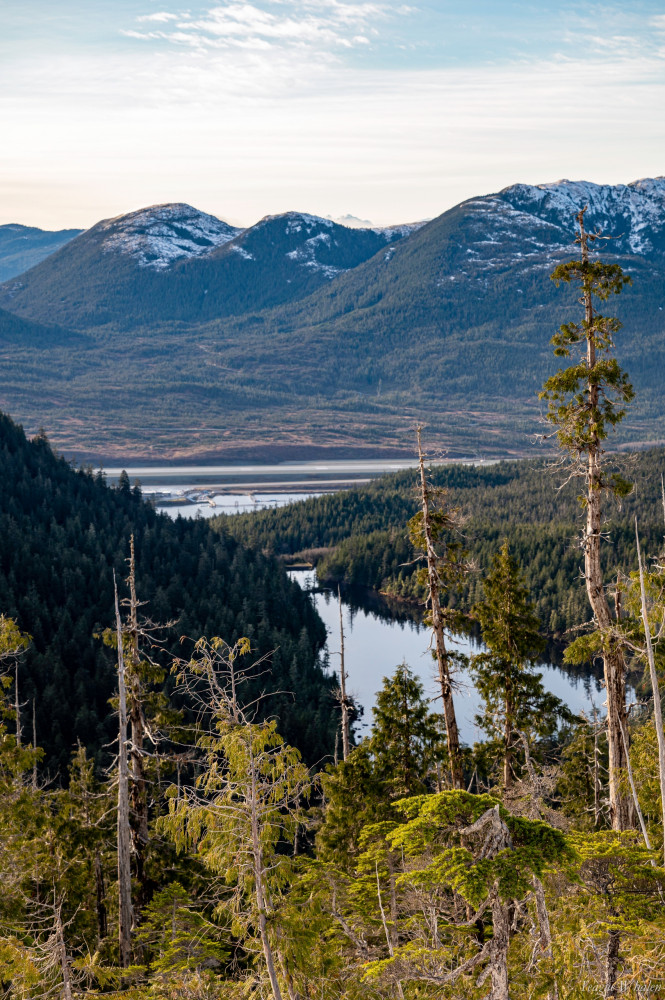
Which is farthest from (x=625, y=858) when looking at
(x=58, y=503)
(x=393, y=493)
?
(x=393, y=493)

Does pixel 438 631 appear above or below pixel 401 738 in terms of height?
above

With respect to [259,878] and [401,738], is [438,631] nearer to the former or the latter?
[401,738]

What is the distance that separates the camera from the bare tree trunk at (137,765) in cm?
2384

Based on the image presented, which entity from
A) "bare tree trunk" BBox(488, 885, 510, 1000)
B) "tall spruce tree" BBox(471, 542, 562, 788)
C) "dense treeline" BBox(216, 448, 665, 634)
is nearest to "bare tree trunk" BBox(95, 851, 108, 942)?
"tall spruce tree" BBox(471, 542, 562, 788)

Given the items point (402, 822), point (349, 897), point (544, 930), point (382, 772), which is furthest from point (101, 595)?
point (544, 930)

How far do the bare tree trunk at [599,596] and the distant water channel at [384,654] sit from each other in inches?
1749

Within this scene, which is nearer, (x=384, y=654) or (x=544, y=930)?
(x=544, y=930)

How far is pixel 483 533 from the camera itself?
5413 inches

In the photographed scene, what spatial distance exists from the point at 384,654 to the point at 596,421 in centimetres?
8522

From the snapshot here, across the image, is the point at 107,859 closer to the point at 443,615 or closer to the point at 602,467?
the point at 443,615

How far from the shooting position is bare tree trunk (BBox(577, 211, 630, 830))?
19.1 meters

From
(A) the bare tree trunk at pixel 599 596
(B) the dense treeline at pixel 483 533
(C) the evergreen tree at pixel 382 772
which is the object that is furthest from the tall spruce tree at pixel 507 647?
(B) the dense treeline at pixel 483 533

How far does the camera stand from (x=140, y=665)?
23.8m

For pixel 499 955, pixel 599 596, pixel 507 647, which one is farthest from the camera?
pixel 507 647
